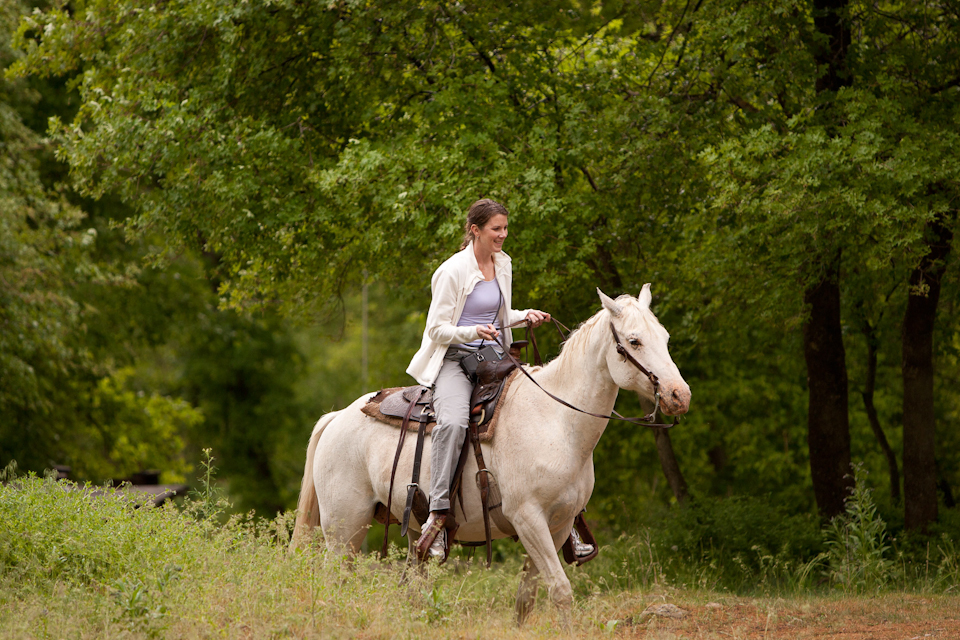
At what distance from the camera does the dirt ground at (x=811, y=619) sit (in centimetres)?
670

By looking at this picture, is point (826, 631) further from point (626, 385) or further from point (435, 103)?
point (435, 103)

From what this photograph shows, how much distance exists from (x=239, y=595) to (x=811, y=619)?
4.53m

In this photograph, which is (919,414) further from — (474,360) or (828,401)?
(474,360)

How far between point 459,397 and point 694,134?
16.7 feet

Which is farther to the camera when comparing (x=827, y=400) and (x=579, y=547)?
(x=827, y=400)

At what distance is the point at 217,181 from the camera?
10578mm

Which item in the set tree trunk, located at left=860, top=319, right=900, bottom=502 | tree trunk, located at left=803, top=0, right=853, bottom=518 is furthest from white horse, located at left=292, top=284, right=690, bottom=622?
tree trunk, located at left=860, top=319, right=900, bottom=502

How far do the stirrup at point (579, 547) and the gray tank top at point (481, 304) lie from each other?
1.54 m

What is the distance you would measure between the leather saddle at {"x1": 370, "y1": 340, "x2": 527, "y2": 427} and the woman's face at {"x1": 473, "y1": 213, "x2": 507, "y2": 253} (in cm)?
69

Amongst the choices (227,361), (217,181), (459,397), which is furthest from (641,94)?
(227,361)

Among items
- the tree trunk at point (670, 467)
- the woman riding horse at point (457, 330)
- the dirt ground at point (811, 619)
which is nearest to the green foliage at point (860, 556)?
the dirt ground at point (811, 619)

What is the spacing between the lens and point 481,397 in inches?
257

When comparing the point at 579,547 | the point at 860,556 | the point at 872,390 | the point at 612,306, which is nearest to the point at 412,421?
the point at 579,547

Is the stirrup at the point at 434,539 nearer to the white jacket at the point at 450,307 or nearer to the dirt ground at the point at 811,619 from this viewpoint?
the white jacket at the point at 450,307
